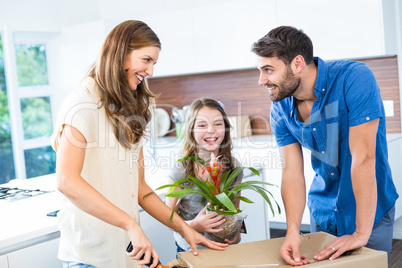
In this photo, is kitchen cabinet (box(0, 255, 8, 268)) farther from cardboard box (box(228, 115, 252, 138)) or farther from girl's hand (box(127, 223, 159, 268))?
cardboard box (box(228, 115, 252, 138))

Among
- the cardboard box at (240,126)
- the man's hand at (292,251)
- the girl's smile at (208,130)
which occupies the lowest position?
the man's hand at (292,251)

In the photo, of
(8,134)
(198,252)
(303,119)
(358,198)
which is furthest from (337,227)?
(8,134)

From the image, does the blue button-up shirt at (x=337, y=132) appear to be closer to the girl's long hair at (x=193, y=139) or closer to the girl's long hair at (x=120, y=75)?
the girl's long hair at (x=193, y=139)

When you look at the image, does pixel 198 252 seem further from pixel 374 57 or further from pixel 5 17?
pixel 5 17

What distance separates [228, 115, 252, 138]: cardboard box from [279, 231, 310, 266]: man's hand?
267cm

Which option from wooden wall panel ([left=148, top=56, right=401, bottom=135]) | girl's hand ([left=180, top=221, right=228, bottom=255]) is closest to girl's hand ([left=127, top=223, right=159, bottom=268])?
girl's hand ([left=180, top=221, right=228, bottom=255])

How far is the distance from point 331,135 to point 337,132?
0.08 ft

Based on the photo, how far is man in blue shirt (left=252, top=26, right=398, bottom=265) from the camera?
1.50m

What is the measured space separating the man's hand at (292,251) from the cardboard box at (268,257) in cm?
2

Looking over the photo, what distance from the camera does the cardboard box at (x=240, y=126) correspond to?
4.09 m

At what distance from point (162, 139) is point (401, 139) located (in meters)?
2.20

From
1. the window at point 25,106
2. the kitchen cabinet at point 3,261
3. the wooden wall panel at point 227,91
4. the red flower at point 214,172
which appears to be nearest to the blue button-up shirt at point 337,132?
the red flower at point 214,172

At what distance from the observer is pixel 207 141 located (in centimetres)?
205

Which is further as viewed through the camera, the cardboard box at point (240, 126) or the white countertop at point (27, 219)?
the cardboard box at point (240, 126)
